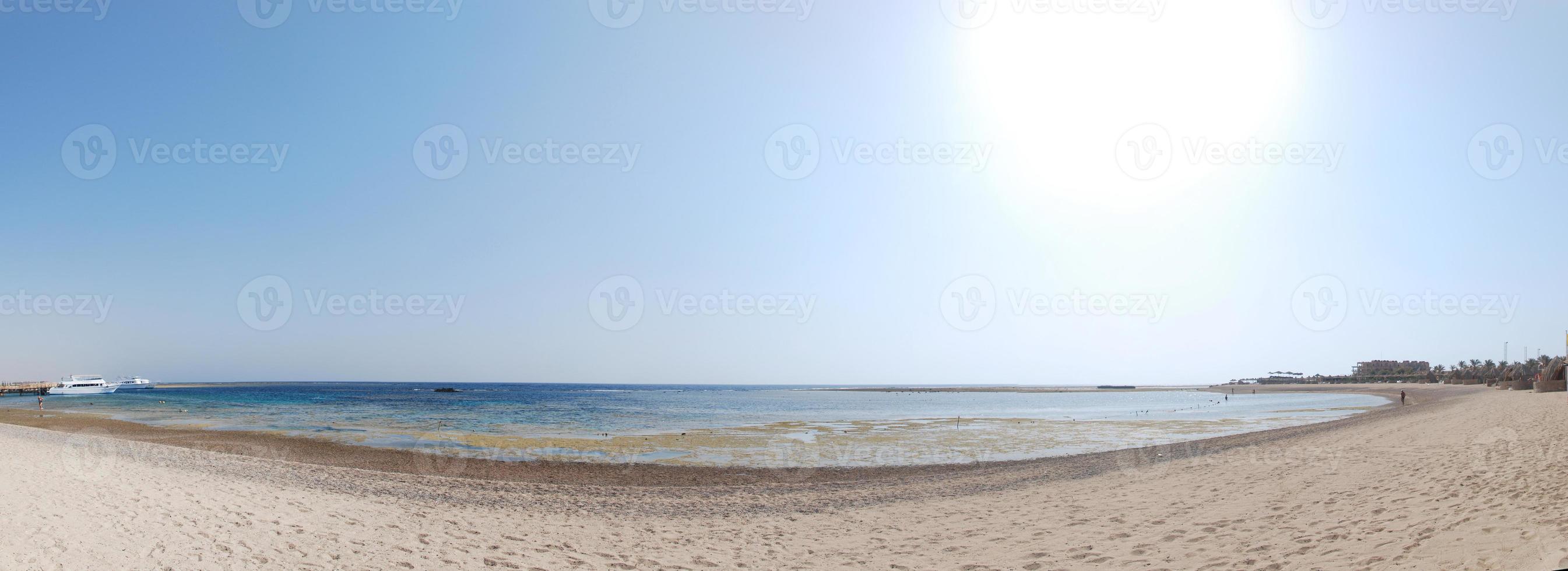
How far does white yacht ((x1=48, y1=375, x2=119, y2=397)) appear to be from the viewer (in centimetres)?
10138

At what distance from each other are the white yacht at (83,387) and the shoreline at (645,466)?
103838 mm

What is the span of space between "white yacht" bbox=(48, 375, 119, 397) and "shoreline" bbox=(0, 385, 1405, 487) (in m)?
104

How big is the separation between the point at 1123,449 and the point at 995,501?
494 inches

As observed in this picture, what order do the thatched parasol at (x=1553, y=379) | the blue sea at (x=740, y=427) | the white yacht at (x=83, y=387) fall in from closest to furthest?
the blue sea at (x=740, y=427), the thatched parasol at (x=1553, y=379), the white yacht at (x=83, y=387)

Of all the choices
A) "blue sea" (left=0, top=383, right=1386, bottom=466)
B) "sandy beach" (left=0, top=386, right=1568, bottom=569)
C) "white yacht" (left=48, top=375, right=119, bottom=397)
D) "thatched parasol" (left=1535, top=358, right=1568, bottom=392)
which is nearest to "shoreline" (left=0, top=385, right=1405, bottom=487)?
"sandy beach" (left=0, top=386, right=1568, bottom=569)

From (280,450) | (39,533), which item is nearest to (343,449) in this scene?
(280,450)

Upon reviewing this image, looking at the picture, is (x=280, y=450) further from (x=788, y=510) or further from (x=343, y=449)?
(x=788, y=510)

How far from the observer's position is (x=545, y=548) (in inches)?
446

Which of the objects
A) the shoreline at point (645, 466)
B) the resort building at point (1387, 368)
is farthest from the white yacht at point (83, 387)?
the resort building at point (1387, 368)

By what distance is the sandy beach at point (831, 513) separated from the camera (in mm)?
9391

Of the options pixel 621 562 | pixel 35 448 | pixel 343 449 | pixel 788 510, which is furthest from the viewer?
pixel 343 449

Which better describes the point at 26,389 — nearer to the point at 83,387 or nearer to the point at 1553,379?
the point at 83,387

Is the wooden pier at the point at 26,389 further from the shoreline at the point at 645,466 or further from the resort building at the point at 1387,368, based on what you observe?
the resort building at the point at 1387,368

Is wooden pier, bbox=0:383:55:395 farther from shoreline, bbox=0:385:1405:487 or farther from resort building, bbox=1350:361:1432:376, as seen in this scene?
resort building, bbox=1350:361:1432:376
